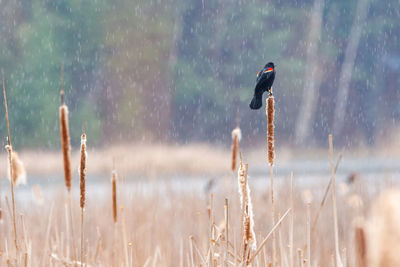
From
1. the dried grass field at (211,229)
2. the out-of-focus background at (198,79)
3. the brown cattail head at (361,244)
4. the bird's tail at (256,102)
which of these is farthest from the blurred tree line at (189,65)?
the brown cattail head at (361,244)

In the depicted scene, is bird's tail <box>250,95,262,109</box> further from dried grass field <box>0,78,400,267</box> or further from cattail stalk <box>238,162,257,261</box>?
cattail stalk <box>238,162,257,261</box>

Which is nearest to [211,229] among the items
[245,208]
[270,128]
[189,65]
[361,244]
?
[245,208]

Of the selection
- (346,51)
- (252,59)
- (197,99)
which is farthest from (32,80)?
(346,51)

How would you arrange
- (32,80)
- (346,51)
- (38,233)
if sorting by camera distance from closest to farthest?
(38,233)
(32,80)
(346,51)

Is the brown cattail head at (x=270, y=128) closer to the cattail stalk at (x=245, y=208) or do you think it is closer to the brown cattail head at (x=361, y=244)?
the cattail stalk at (x=245, y=208)

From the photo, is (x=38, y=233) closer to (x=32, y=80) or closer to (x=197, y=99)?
(x=32, y=80)

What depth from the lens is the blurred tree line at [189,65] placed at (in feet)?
60.4

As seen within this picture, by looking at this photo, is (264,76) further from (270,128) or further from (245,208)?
(245,208)

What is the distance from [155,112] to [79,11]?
17.4 ft

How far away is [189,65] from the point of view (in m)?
20.9

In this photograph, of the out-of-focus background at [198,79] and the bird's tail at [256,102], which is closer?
the bird's tail at [256,102]

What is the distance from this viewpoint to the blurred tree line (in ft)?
60.4

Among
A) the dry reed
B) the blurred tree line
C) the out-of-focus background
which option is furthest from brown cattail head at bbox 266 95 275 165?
the blurred tree line

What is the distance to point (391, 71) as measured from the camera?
24.4 meters
